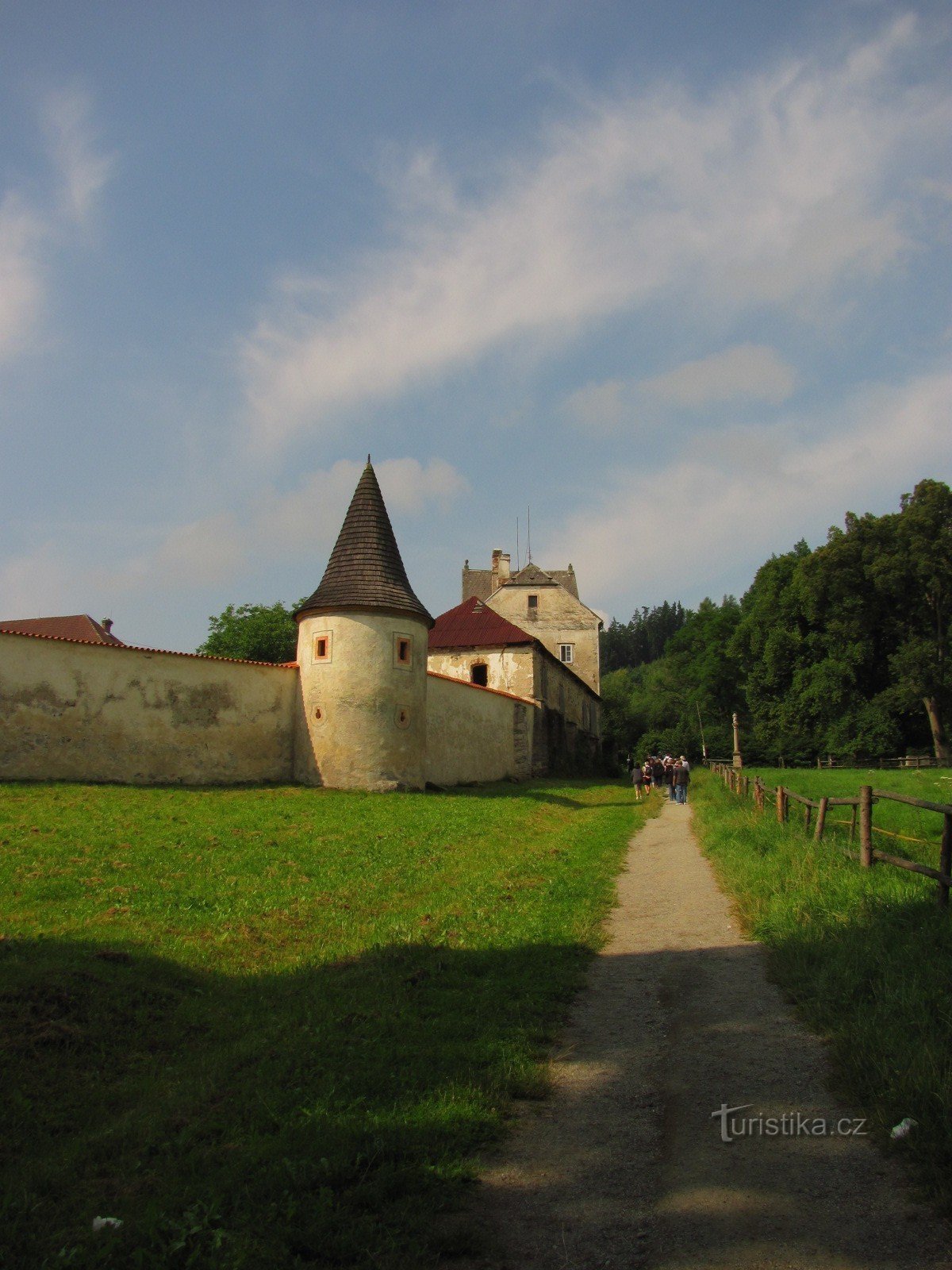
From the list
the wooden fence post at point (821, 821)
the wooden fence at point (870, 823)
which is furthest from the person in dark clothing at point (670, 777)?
the wooden fence post at point (821, 821)

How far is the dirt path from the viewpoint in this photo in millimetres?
3543

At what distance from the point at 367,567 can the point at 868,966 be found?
744 inches

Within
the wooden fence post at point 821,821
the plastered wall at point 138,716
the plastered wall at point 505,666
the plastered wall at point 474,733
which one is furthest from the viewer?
the plastered wall at point 505,666

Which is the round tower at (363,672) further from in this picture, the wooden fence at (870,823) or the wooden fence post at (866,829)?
the wooden fence post at (866,829)

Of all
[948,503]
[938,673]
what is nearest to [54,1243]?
[938,673]

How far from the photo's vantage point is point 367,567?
78.7 ft

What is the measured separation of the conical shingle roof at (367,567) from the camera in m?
23.4

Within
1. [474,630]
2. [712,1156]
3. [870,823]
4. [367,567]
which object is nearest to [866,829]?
[870,823]

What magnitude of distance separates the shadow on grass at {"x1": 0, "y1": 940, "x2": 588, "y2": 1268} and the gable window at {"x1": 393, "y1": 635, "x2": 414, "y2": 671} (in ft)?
51.2

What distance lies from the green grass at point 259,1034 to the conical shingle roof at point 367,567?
10518 mm

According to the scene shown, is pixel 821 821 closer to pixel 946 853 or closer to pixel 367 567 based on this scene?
pixel 946 853

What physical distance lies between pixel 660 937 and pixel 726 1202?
5378mm

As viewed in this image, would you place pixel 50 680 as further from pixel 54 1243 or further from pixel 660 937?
pixel 54 1243

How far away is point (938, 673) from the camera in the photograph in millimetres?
43344
